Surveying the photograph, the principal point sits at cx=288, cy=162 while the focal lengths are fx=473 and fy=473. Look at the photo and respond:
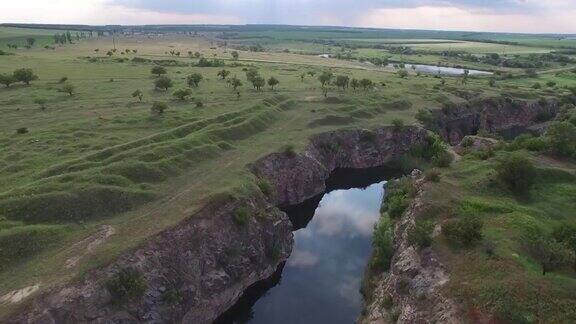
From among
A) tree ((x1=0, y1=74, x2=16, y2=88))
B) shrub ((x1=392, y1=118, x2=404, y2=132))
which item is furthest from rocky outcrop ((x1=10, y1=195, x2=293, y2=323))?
tree ((x1=0, y1=74, x2=16, y2=88))

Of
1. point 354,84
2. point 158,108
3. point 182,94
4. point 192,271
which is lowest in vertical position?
point 192,271

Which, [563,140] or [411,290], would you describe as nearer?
[411,290]

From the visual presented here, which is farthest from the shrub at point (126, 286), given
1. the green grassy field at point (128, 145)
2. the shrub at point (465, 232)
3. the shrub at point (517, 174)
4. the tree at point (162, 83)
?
the tree at point (162, 83)

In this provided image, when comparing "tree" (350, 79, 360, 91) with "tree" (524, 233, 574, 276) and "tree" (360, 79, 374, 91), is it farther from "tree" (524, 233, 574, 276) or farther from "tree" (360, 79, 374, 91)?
"tree" (524, 233, 574, 276)

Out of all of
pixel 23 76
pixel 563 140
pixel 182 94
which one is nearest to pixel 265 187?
pixel 563 140

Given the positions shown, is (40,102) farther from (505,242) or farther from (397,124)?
(505,242)

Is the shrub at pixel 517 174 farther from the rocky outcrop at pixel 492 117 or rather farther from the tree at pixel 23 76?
the tree at pixel 23 76
